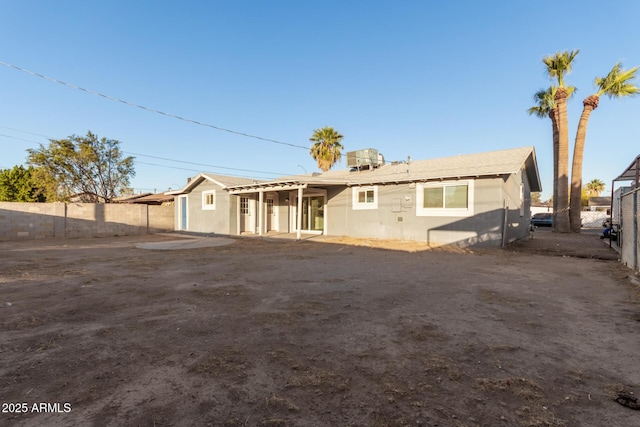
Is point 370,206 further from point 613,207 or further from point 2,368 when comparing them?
point 2,368

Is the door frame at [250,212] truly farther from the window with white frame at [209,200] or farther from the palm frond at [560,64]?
the palm frond at [560,64]

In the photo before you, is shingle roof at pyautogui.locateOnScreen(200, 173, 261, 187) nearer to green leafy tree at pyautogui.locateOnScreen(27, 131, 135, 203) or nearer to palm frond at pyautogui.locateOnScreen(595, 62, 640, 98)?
green leafy tree at pyautogui.locateOnScreen(27, 131, 135, 203)

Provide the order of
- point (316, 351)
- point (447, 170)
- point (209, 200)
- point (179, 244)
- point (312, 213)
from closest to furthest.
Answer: point (316, 351) → point (447, 170) → point (179, 244) → point (312, 213) → point (209, 200)

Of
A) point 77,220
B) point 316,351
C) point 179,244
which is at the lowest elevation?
point 179,244

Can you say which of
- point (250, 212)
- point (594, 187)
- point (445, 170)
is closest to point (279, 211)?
point (250, 212)

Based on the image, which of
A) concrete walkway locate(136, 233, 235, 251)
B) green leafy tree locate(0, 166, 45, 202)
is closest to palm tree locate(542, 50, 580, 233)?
concrete walkway locate(136, 233, 235, 251)

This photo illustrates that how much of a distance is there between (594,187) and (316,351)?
7223 cm

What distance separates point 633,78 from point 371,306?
84.7ft

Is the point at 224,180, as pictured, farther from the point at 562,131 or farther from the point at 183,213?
the point at 562,131

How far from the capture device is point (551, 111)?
864 inches

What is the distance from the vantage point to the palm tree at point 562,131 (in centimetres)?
2022

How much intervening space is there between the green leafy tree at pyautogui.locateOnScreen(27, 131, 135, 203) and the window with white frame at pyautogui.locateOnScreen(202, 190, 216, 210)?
11.1 meters

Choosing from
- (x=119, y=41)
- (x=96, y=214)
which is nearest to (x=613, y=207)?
(x=119, y=41)

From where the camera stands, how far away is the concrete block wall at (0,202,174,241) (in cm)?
1544
